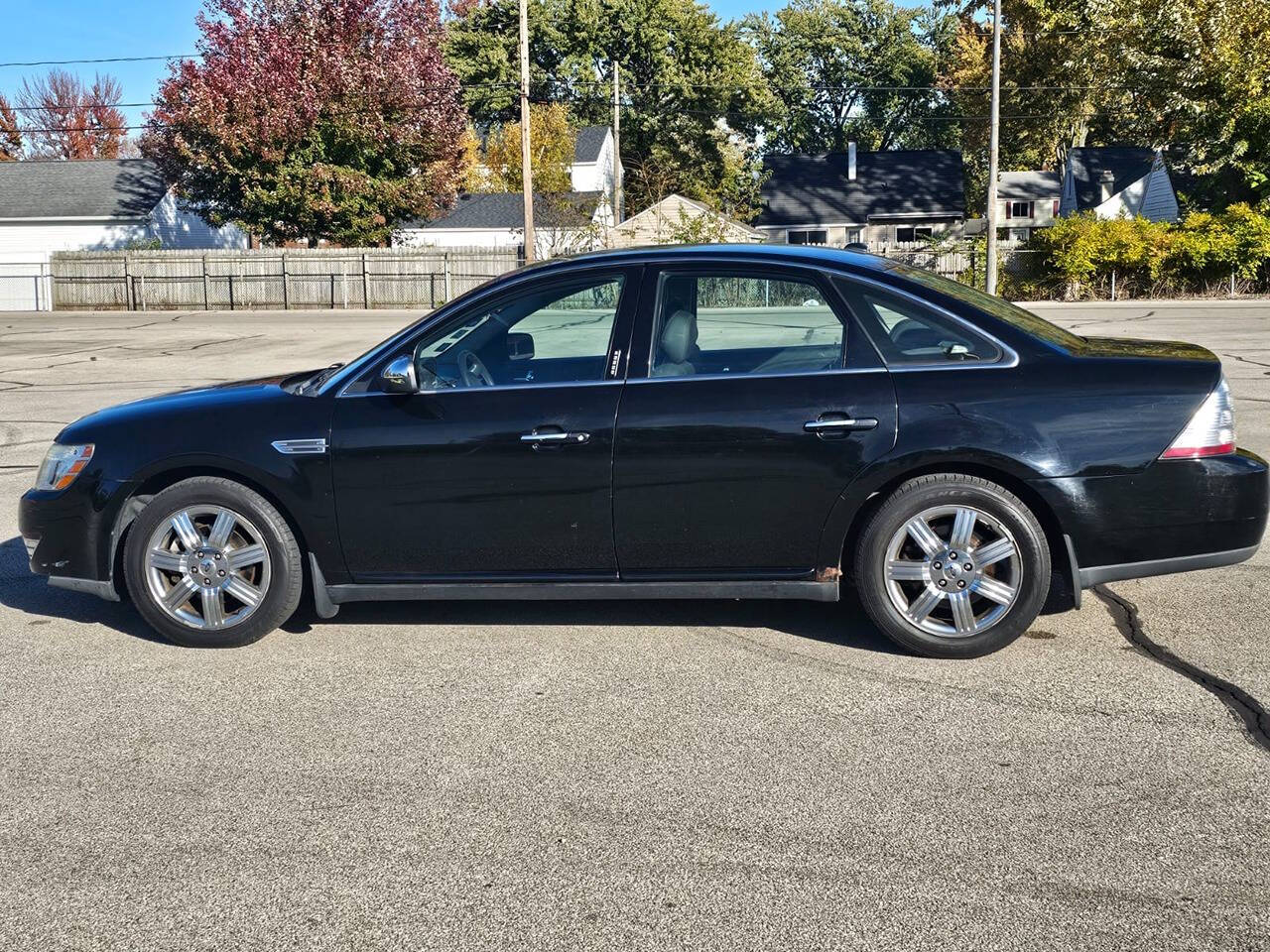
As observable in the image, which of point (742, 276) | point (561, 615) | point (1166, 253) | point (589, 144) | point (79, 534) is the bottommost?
point (561, 615)

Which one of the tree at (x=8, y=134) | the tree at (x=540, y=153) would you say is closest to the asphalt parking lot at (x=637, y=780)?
the tree at (x=540, y=153)

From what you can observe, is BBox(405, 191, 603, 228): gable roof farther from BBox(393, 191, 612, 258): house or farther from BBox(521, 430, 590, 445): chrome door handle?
BBox(521, 430, 590, 445): chrome door handle

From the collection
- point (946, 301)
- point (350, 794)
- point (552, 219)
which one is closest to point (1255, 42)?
point (552, 219)

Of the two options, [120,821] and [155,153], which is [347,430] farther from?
[155,153]

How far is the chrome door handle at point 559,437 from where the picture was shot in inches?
206

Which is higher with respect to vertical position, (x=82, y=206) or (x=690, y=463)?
(x=82, y=206)

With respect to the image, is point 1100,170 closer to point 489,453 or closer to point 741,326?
point 741,326

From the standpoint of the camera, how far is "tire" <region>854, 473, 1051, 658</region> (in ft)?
16.7

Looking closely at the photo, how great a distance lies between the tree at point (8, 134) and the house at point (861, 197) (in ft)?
140

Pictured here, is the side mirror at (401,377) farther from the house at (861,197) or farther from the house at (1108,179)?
the house at (1108,179)

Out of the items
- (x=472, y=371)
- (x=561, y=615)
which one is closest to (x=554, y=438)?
(x=472, y=371)

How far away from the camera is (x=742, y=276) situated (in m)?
5.45

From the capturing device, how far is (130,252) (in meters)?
43.8

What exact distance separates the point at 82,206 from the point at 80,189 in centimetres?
143
